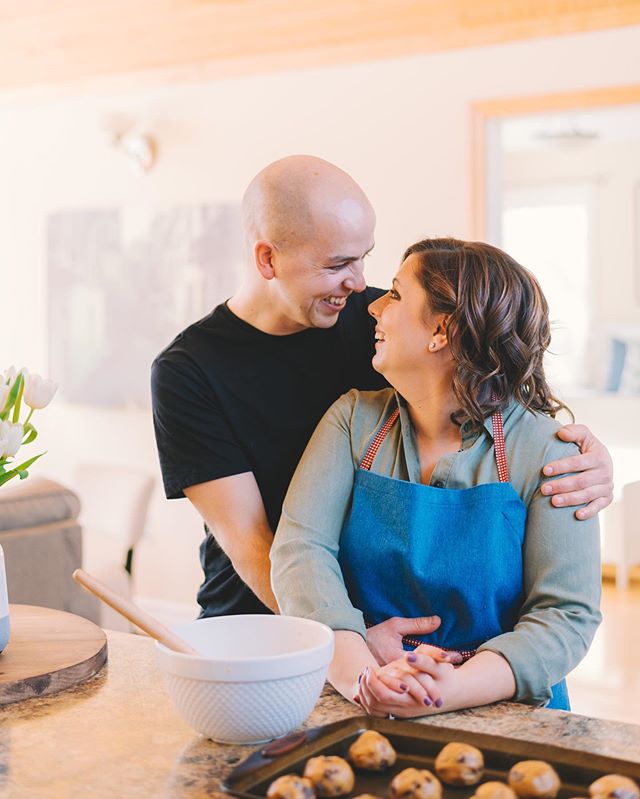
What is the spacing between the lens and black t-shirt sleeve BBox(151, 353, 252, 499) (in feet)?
6.73

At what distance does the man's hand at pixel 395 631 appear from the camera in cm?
163

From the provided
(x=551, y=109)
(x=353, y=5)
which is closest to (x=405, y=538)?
(x=551, y=109)

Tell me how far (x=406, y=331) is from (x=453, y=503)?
317 mm

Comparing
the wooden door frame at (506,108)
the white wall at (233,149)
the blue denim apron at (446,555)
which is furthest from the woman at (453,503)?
the white wall at (233,149)

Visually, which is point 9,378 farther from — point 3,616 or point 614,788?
point 614,788

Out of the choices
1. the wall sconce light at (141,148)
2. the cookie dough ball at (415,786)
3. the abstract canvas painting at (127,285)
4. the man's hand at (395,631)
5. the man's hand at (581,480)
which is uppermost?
the wall sconce light at (141,148)

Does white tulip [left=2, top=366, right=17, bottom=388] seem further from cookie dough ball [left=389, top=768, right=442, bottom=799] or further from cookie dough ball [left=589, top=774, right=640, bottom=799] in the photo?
cookie dough ball [left=589, top=774, right=640, bottom=799]

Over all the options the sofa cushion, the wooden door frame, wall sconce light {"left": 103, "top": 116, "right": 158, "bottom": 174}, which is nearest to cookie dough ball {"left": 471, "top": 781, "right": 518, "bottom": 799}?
the sofa cushion

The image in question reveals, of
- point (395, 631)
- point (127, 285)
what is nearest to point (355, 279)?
point (395, 631)

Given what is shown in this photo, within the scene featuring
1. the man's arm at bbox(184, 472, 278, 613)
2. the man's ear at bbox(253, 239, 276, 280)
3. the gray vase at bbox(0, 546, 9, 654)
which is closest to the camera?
the gray vase at bbox(0, 546, 9, 654)

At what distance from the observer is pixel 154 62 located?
5.20 meters

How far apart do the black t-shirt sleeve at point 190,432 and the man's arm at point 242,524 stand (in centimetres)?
2

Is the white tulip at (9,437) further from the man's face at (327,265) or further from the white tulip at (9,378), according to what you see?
the man's face at (327,265)

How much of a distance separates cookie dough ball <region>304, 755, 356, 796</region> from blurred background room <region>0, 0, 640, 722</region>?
2652mm
